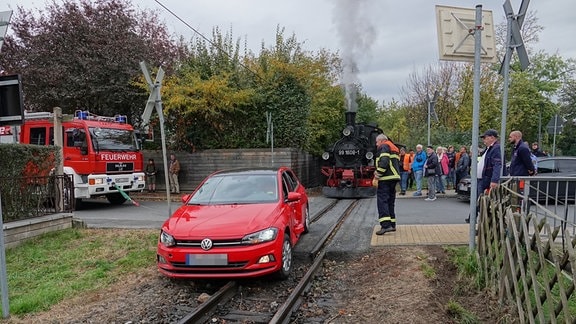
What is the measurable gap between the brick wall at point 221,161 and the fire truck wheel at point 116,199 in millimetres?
3176

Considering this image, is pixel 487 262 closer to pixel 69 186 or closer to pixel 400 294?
pixel 400 294

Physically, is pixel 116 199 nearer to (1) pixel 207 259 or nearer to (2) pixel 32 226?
(2) pixel 32 226

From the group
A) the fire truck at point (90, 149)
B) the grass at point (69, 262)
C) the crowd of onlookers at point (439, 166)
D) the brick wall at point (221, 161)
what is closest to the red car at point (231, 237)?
the grass at point (69, 262)

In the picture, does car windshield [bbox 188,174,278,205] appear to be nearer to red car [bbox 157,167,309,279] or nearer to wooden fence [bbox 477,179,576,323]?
red car [bbox 157,167,309,279]

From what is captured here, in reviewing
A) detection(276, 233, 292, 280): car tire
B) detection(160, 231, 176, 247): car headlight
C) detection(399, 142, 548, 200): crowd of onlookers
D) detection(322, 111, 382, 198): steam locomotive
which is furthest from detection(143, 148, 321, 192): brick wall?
detection(160, 231, 176, 247): car headlight

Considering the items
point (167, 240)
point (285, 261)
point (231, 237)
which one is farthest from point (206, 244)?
point (285, 261)

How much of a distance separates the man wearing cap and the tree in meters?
13.7

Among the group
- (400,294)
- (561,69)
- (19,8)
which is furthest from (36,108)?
(561,69)

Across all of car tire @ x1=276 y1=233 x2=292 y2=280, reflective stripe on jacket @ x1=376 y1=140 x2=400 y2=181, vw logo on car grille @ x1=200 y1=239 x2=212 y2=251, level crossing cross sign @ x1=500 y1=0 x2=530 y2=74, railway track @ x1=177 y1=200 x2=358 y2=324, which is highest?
level crossing cross sign @ x1=500 y1=0 x2=530 y2=74

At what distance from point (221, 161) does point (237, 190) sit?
10823mm

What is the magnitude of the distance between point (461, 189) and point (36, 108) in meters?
17.4

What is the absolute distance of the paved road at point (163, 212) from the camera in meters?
10.2

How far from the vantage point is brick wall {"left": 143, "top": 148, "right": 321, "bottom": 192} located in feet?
56.2

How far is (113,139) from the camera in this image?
1406cm
